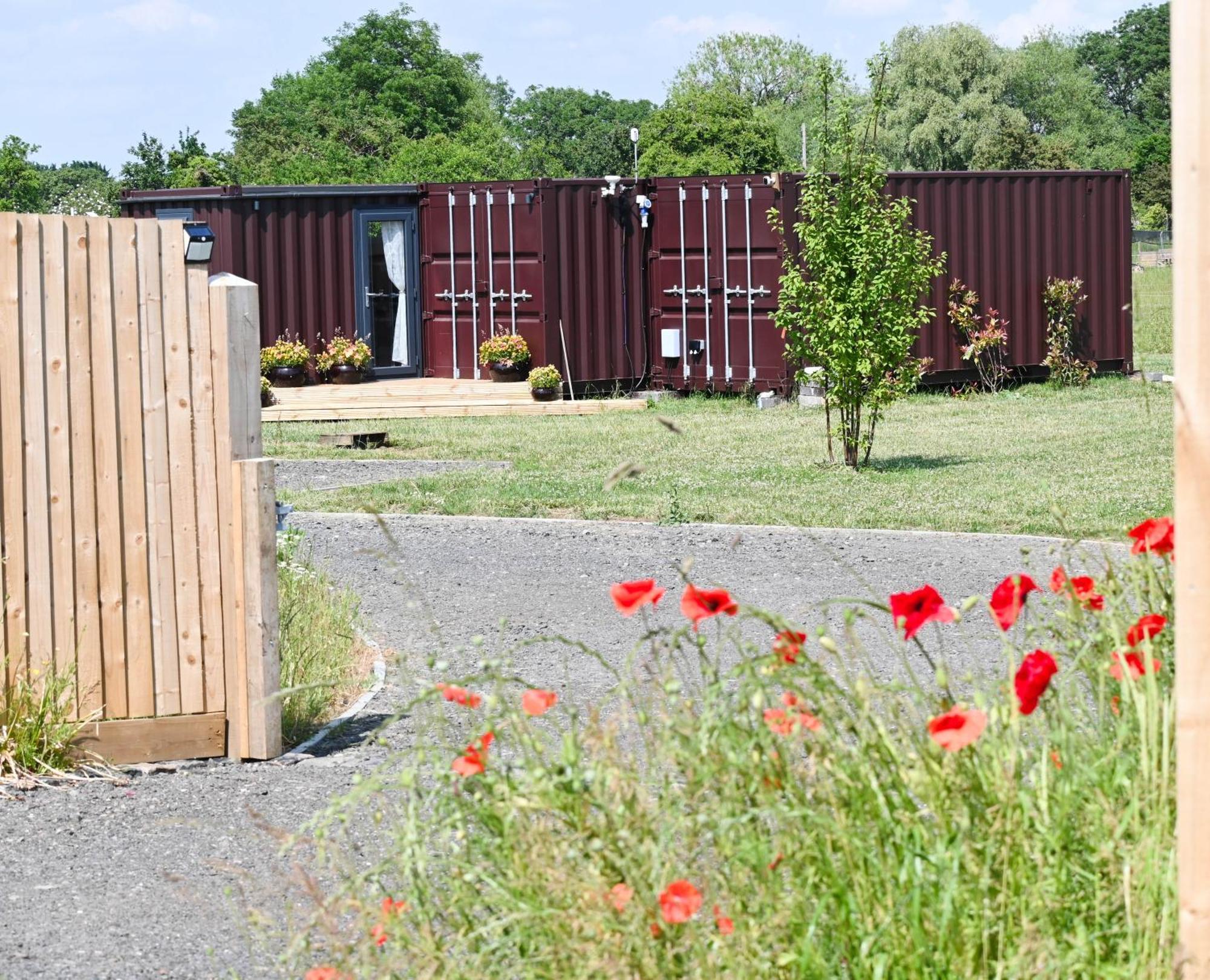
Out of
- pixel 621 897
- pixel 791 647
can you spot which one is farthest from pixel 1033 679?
pixel 621 897

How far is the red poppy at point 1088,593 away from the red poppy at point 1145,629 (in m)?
0.14

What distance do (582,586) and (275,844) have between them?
4015 millimetres

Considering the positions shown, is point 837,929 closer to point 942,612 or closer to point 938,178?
point 942,612

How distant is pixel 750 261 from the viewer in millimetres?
18109

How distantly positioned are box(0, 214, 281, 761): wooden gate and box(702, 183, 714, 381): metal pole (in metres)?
13.4

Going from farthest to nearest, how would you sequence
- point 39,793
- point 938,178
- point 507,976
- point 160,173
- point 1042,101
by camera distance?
point 1042,101, point 160,173, point 938,178, point 39,793, point 507,976

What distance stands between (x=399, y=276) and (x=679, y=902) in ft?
61.9

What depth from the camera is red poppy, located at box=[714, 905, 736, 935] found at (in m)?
2.53

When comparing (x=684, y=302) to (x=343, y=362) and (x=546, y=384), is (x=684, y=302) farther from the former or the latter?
(x=343, y=362)

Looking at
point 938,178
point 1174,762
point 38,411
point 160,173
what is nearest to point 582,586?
point 38,411

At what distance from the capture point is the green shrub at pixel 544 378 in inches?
720

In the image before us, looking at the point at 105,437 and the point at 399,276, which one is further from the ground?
the point at 399,276

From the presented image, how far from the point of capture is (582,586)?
839 cm

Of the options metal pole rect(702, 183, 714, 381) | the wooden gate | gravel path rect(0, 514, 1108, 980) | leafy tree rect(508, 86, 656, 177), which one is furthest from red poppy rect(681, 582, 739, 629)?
leafy tree rect(508, 86, 656, 177)
